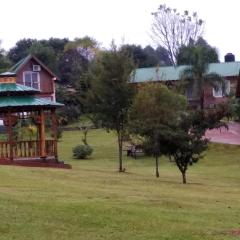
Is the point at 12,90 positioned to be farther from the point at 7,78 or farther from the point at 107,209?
the point at 107,209

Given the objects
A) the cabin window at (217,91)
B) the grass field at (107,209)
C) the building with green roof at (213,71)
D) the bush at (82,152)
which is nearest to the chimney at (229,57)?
the building with green roof at (213,71)

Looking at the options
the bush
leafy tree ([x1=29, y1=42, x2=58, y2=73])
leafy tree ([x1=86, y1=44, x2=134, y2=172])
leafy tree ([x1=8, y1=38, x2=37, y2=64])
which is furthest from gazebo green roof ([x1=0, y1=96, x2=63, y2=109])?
leafy tree ([x1=8, y1=38, x2=37, y2=64])

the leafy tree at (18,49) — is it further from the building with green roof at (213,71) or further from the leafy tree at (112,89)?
the leafy tree at (112,89)

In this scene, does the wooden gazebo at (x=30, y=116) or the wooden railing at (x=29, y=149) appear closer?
the wooden gazebo at (x=30, y=116)

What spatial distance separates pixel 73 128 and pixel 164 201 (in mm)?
47215

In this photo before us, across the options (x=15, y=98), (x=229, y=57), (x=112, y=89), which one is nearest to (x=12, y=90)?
(x=15, y=98)

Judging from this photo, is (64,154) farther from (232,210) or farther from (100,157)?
(232,210)

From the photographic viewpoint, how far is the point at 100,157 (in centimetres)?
4084

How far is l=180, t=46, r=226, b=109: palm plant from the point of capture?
6282 cm

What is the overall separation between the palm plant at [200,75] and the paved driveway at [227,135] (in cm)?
926

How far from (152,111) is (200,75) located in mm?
35331

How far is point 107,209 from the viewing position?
1265cm

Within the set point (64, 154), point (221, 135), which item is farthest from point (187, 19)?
point (64, 154)

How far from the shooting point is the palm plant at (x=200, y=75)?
62.8 metres
